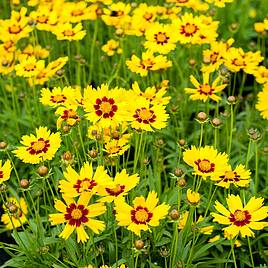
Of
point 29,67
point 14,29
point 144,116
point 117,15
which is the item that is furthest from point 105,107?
point 117,15

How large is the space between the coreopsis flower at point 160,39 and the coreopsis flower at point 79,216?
3.62 feet

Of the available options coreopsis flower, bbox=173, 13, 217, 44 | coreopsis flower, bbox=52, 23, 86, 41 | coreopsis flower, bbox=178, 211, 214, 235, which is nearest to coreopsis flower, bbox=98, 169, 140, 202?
coreopsis flower, bbox=178, 211, 214, 235

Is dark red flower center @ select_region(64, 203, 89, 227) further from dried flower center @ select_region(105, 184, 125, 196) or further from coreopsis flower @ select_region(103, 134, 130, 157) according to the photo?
coreopsis flower @ select_region(103, 134, 130, 157)

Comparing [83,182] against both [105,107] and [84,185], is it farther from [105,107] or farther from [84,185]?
[105,107]

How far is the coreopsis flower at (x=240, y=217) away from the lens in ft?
6.34

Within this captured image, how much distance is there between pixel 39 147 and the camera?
2182 millimetres

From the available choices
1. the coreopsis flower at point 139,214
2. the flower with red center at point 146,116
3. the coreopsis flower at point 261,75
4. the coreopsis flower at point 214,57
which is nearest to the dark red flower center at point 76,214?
the coreopsis flower at point 139,214

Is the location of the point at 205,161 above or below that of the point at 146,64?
below

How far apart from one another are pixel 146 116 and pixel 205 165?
296 millimetres

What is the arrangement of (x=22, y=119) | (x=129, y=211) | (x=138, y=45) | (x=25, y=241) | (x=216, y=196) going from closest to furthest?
(x=129, y=211) < (x=25, y=241) < (x=216, y=196) < (x=22, y=119) < (x=138, y=45)

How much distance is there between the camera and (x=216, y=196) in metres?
2.79

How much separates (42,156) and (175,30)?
1.12 metres

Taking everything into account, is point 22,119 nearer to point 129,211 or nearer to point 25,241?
point 25,241

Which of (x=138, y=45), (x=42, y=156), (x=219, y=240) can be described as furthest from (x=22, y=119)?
(x=219, y=240)
